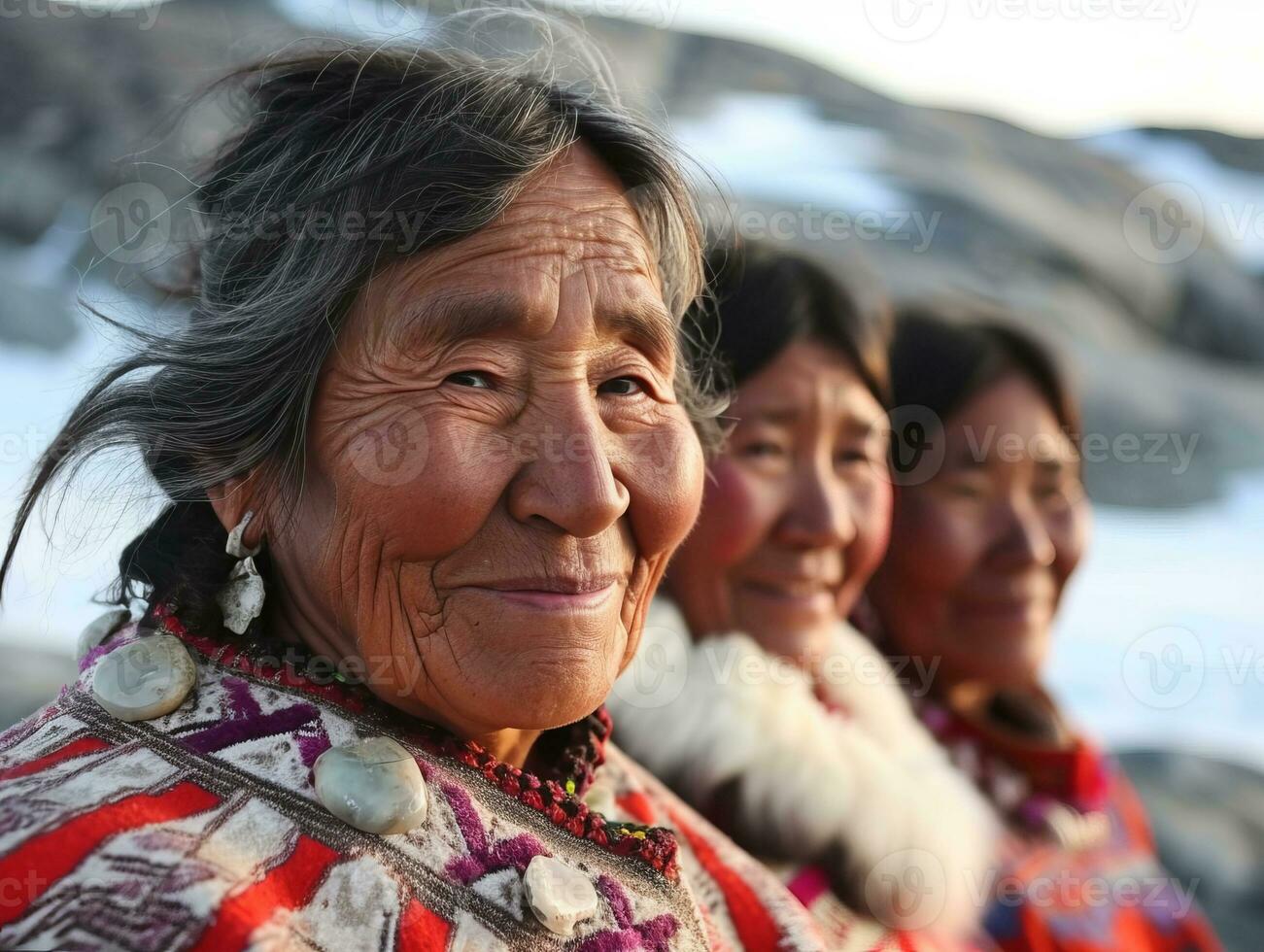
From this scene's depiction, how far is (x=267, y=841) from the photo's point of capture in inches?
50.8

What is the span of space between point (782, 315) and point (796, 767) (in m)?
1.04

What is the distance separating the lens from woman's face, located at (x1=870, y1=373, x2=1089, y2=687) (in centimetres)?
322

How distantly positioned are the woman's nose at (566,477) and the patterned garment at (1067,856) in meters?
2.06

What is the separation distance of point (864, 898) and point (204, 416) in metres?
1.64

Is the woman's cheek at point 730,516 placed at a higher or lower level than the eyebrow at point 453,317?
lower

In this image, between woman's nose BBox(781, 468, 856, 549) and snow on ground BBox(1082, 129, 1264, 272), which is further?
snow on ground BBox(1082, 129, 1264, 272)

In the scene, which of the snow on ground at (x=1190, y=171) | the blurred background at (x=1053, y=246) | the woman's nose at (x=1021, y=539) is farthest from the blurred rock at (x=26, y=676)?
the snow on ground at (x=1190, y=171)

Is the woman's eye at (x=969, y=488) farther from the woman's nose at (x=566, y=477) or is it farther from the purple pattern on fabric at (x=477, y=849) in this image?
the purple pattern on fabric at (x=477, y=849)

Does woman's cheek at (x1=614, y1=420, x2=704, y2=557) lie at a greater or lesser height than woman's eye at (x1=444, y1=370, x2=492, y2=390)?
lesser

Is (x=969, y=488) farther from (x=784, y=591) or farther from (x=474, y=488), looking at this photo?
(x=474, y=488)

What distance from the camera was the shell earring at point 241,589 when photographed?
4.98 feet

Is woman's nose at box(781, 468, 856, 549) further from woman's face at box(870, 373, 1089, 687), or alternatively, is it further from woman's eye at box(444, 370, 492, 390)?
woman's eye at box(444, 370, 492, 390)

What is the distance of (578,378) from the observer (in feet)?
5.07

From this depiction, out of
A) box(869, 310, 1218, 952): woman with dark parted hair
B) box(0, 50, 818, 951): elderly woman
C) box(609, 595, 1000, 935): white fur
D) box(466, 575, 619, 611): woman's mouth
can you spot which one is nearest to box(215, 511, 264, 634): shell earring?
box(0, 50, 818, 951): elderly woman
